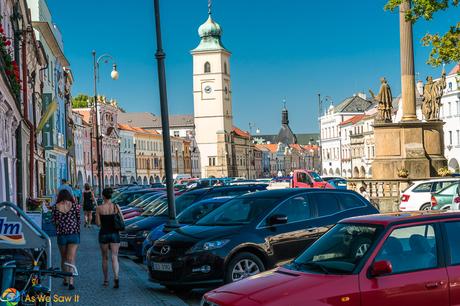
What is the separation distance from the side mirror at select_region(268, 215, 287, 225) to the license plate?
186 cm

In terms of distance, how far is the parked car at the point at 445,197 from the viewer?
2394cm

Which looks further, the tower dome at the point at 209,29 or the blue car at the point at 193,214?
the tower dome at the point at 209,29

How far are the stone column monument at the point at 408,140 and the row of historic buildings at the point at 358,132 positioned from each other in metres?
60.0

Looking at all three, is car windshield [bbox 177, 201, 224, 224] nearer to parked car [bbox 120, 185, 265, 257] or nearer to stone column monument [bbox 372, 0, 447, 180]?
parked car [bbox 120, 185, 265, 257]

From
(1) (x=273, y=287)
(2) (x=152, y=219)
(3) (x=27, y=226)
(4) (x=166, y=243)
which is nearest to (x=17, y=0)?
(2) (x=152, y=219)

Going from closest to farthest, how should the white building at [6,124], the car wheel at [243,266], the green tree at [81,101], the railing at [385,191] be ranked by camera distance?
1. the car wheel at [243,266]
2. the white building at [6,124]
3. the railing at [385,191]
4. the green tree at [81,101]

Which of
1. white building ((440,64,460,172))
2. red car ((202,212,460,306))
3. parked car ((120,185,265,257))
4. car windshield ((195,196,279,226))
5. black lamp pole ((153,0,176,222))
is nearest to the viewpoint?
red car ((202,212,460,306))

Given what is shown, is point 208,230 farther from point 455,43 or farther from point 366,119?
point 366,119

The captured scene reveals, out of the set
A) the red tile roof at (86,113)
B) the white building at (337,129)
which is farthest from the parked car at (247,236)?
the white building at (337,129)

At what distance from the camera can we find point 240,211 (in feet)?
44.2

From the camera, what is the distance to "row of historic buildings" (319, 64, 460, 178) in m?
92.6

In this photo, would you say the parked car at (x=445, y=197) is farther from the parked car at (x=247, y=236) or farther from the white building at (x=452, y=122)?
the white building at (x=452, y=122)

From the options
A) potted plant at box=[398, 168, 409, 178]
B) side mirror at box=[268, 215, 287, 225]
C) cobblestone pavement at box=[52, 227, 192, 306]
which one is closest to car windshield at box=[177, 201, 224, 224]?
cobblestone pavement at box=[52, 227, 192, 306]

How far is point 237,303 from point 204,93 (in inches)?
6411
